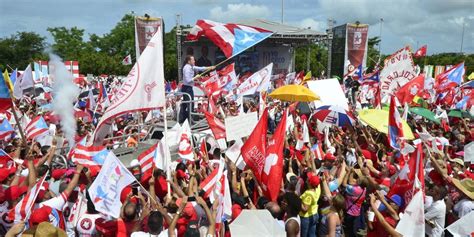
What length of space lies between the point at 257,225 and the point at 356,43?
107 feet

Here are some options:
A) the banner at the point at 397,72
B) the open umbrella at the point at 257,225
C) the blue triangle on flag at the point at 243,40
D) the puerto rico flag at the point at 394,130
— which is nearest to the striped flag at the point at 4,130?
the blue triangle on flag at the point at 243,40

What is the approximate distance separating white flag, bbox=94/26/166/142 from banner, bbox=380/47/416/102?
31.7 feet

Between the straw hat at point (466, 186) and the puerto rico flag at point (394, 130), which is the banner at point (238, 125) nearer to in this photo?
the puerto rico flag at point (394, 130)

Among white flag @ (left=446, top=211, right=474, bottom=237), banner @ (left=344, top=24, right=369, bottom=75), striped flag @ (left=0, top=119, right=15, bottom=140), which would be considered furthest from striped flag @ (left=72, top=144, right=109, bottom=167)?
banner @ (left=344, top=24, right=369, bottom=75)

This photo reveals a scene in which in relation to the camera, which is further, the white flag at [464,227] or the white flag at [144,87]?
the white flag at [144,87]

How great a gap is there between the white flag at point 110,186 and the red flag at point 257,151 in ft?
5.74


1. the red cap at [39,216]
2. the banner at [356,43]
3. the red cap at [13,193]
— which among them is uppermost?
the banner at [356,43]

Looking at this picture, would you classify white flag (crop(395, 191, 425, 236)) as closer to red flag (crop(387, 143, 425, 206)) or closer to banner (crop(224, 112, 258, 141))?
red flag (crop(387, 143, 425, 206))

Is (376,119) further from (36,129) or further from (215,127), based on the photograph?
(36,129)

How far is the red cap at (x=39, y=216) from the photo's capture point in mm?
4523

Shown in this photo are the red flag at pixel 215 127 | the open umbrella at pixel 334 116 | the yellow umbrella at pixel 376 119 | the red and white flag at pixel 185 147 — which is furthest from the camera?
the open umbrella at pixel 334 116

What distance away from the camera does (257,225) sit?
158 inches

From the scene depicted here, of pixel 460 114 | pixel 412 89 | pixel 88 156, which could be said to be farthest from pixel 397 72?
pixel 88 156

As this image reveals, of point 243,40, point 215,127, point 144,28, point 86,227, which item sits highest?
point 144,28
